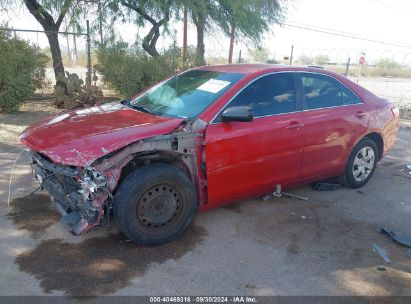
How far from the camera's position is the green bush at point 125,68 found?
1116 cm

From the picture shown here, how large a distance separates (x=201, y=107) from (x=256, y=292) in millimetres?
1907

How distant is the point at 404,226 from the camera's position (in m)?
4.52

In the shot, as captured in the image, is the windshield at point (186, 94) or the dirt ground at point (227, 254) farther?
the windshield at point (186, 94)

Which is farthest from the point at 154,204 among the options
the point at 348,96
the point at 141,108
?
the point at 348,96

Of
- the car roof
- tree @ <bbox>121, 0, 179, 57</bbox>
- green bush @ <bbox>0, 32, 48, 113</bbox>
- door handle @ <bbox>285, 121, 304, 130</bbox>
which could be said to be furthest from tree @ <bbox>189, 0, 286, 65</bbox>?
door handle @ <bbox>285, 121, 304, 130</bbox>

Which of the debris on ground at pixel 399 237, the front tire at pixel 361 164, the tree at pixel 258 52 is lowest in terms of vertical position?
the debris on ground at pixel 399 237

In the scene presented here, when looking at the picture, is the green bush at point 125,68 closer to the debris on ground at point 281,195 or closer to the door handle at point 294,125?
the debris on ground at point 281,195

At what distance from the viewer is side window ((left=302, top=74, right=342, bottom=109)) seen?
4750 millimetres

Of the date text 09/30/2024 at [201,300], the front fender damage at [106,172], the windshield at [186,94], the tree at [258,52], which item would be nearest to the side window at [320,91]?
the windshield at [186,94]

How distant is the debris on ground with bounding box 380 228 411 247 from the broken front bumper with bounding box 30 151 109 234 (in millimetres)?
3057

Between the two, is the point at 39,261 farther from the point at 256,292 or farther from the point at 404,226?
the point at 404,226

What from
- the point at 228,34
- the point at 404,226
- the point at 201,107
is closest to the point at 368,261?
the point at 404,226

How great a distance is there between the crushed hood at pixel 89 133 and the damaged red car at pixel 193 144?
0.03ft

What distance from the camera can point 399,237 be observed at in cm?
417
